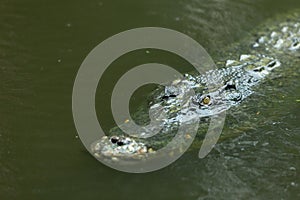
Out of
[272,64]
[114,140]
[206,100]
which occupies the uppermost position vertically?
[272,64]

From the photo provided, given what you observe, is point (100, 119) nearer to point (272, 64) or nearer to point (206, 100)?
point (206, 100)

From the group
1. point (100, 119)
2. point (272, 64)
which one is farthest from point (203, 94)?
point (272, 64)

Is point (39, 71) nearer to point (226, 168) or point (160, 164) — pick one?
point (160, 164)

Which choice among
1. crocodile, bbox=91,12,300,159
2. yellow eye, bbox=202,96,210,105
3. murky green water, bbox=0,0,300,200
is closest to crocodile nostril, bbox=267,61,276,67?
crocodile, bbox=91,12,300,159

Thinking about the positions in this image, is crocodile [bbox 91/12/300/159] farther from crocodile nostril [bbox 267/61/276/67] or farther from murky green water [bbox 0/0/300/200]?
murky green water [bbox 0/0/300/200]

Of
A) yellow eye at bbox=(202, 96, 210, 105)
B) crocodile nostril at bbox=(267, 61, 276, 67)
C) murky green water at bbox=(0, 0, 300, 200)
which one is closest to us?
murky green water at bbox=(0, 0, 300, 200)

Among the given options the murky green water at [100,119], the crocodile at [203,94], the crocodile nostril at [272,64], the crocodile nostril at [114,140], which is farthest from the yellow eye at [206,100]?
the crocodile nostril at [272,64]
